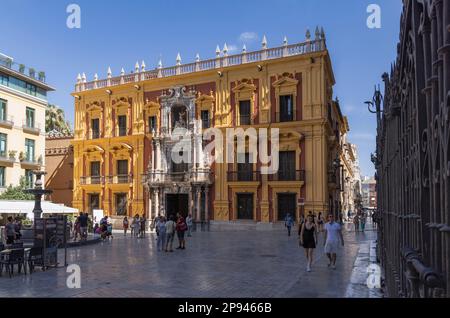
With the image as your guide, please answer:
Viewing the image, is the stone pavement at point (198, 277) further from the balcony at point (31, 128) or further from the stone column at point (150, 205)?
the balcony at point (31, 128)

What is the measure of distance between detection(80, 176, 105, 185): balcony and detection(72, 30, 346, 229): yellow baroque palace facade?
0.09 m

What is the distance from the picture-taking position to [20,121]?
121 ft

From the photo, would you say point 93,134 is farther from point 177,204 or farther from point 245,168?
point 245,168

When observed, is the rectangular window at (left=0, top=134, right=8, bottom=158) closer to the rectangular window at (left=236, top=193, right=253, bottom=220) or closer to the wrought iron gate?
the rectangular window at (left=236, top=193, right=253, bottom=220)

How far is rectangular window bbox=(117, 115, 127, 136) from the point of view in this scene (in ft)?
123

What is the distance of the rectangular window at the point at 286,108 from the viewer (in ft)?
101

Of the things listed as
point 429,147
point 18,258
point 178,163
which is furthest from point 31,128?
point 429,147

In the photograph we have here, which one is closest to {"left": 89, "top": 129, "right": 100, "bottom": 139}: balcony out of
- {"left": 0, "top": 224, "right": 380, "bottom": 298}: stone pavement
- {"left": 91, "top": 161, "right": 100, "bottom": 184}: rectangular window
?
{"left": 91, "top": 161, "right": 100, "bottom": 184}: rectangular window

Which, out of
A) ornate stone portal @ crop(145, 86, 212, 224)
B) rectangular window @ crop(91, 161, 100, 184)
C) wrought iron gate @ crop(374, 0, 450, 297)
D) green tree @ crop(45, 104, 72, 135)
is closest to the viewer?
wrought iron gate @ crop(374, 0, 450, 297)

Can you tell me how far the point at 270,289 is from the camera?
922 centimetres

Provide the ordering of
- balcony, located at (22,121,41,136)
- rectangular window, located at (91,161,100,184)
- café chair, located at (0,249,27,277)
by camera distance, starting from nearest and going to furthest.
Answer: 1. café chair, located at (0,249,27,277)
2. balcony, located at (22,121,41,136)
3. rectangular window, located at (91,161,100,184)

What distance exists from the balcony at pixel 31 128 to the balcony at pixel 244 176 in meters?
18.9

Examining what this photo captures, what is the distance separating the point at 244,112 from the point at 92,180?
15.7 metres
